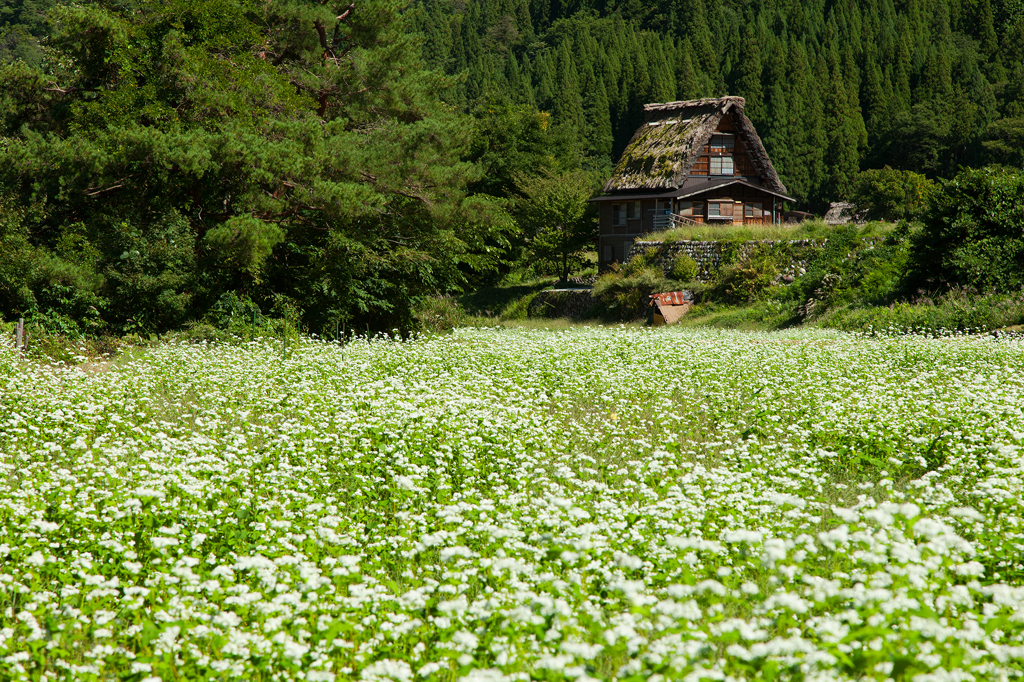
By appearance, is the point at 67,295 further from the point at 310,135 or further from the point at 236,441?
the point at 236,441

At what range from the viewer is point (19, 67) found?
20.2 m

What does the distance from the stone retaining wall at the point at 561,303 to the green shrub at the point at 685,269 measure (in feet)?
12.7

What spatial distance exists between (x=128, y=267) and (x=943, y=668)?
17.6m

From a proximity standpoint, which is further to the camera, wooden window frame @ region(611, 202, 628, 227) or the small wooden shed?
wooden window frame @ region(611, 202, 628, 227)

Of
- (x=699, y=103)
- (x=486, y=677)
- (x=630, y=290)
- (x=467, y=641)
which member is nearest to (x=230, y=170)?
(x=467, y=641)

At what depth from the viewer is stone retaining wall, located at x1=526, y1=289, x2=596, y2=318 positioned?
114 feet

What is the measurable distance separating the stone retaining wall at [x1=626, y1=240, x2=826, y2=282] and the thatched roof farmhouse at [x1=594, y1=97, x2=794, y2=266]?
7372 mm

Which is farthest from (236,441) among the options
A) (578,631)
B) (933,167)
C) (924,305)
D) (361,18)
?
(933,167)

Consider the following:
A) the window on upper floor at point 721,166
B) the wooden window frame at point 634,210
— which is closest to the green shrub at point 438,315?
the wooden window frame at point 634,210

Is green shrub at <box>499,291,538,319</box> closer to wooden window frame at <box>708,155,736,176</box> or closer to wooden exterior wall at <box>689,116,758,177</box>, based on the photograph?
wooden exterior wall at <box>689,116,758,177</box>

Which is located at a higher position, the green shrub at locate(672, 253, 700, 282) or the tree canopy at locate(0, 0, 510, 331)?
the tree canopy at locate(0, 0, 510, 331)

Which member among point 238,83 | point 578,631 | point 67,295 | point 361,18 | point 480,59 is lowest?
point 578,631

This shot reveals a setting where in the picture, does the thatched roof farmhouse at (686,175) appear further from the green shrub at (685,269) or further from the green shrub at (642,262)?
the green shrub at (685,269)

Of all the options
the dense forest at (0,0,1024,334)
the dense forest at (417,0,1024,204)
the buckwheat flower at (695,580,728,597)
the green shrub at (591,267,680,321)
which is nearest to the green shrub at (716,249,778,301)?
the green shrub at (591,267,680,321)
